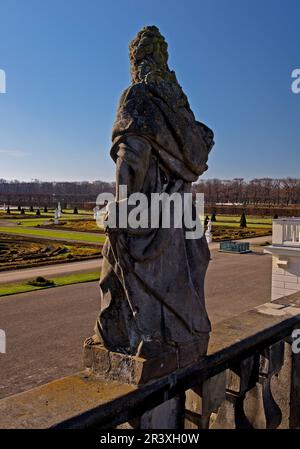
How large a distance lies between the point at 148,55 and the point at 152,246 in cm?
135

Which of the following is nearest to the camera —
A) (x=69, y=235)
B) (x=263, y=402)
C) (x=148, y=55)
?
(x=148, y=55)

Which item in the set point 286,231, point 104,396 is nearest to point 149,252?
point 104,396

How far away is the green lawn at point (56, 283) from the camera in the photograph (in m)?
16.1

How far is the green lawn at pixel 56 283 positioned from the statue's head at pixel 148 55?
45.1ft

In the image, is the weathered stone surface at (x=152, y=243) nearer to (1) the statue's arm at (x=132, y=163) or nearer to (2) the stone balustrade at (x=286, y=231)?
(1) the statue's arm at (x=132, y=163)

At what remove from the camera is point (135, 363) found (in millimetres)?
Answer: 2812

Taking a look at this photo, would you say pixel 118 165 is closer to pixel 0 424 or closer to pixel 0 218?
pixel 0 424

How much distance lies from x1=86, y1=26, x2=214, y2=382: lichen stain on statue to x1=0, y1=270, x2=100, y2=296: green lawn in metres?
13.6

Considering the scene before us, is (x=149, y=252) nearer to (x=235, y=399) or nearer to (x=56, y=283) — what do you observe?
(x=235, y=399)

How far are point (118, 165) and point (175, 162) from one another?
0.44 meters

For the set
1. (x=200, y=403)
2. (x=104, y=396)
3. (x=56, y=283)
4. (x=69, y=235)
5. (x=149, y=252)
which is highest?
(x=149, y=252)
